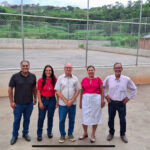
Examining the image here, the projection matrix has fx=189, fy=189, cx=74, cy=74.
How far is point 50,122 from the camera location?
369cm

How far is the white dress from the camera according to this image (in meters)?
3.49

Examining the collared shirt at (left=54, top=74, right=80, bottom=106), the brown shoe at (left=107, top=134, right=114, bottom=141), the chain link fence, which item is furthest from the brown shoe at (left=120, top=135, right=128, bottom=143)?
the chain link fence

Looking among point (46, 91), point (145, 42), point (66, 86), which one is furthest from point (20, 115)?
point (145, 42)

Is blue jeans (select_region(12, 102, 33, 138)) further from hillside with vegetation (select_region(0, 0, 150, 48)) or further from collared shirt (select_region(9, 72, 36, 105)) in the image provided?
hillside with vegetation (select_region(0, 0, 150, 48))

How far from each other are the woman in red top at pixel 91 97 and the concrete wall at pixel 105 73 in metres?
3.21

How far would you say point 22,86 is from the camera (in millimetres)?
3375

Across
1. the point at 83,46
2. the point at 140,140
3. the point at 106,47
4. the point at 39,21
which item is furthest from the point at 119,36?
the point at 140,140

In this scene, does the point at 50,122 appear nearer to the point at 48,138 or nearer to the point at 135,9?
the point at 48,138

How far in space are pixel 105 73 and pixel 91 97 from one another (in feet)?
13.3

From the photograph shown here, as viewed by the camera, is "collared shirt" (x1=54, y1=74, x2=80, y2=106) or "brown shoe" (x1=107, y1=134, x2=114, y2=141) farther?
"brown shoe" (x1=107, y1=134, x2=114, y2=141)

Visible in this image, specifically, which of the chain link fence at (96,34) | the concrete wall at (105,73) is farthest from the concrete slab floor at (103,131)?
the chain link fence at (96,34)

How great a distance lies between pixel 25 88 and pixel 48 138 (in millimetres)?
1146

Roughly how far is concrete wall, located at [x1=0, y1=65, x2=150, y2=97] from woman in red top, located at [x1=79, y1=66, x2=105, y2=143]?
10.5 ft

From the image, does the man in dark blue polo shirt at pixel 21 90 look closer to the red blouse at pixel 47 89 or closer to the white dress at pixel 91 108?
the red blouse at pixel 47 89
